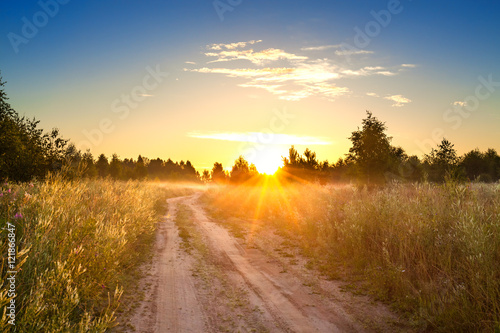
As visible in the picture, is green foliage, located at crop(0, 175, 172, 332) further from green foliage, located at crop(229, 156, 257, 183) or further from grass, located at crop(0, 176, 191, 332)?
green foliage, located at crop(229, 156, 257, 183)

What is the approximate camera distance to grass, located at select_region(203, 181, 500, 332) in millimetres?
4336

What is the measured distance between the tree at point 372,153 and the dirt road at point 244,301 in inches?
829

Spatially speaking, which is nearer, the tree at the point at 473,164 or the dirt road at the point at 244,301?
the dirt road at the point at 244,301

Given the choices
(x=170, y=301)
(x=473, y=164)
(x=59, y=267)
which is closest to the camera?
(x=59, y=267)

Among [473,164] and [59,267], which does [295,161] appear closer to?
[59,267]

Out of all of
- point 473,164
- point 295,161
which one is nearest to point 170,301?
point 295,161

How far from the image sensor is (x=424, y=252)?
6.05 metres

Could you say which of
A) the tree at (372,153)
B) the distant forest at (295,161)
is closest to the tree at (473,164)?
the distant forest at (295,161)

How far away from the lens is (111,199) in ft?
33.0

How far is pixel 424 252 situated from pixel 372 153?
2240cm

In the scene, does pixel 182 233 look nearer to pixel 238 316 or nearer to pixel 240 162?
pixel 238 316

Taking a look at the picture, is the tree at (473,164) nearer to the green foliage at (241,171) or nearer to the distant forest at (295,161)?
the distant forest at (295,161)

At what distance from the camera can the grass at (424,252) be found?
434cm

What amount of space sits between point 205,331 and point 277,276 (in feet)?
9.96
